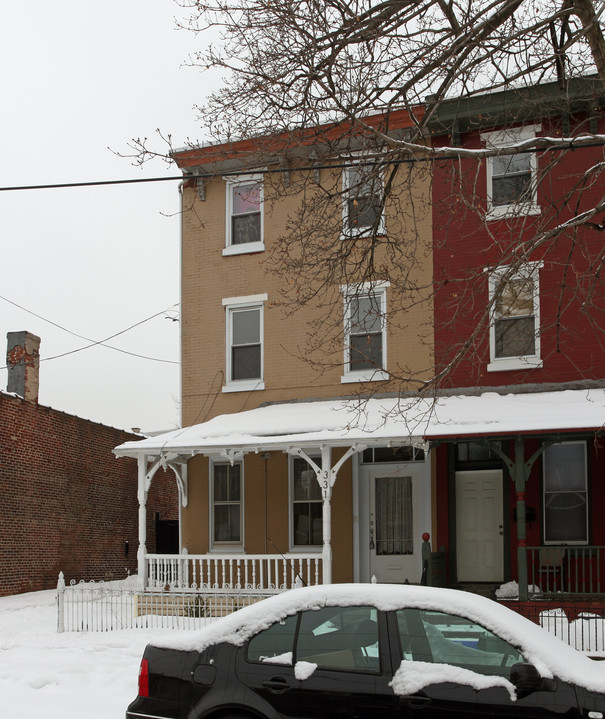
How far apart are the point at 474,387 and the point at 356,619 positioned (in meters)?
10.3

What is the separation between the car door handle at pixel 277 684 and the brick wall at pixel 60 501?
15752mm

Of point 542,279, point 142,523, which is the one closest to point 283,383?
point 142,523

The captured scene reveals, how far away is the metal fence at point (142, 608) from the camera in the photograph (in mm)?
14539

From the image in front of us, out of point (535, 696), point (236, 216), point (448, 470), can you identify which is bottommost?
point (535, 696)

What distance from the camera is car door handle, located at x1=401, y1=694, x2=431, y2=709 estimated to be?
18.9 ft

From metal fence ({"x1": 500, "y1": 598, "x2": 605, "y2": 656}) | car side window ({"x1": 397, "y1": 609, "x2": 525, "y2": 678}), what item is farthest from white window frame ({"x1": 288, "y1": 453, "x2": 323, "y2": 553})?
car side window ({"x1": 397, "y1": 609, "x2": 525, "y2": 678})

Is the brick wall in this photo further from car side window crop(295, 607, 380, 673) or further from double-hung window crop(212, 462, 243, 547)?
car side window crop(295, 607, 380, 673)

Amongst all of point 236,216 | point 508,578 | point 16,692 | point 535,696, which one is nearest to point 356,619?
point 535,696

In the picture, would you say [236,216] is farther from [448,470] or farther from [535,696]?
[535,696]

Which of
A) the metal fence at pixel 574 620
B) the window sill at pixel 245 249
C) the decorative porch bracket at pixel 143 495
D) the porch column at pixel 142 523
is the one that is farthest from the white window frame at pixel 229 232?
the metal fence at pixel 574 620

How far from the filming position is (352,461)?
1731 centimetres

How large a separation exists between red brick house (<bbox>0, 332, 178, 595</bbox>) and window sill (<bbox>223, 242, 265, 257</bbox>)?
657 centimetres

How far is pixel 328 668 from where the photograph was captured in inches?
240

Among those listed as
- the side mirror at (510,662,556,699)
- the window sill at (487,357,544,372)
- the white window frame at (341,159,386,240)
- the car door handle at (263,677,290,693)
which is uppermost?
the white window frame at (341,159,386,240)
